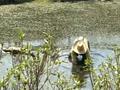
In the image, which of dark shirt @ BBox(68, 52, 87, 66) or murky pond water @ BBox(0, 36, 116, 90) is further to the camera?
dark shirt @ BBox(68, 52, 87, 66)

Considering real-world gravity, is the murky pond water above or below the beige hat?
below

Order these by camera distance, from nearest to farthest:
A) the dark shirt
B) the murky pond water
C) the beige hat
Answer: the murky pond water → the dark shirt → the beige hat

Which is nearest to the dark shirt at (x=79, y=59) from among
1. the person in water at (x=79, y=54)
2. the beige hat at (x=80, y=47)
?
the person in water at (x=79, y=54)

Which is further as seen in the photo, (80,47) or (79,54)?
(80,47)

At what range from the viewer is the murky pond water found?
12800mm

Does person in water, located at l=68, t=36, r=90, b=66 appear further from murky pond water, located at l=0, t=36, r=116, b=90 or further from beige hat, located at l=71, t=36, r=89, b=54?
murky pond water, located at l=0, t=36, r=116, b=90

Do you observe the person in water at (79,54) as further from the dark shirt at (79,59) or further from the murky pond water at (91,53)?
the murky pond water at (91,53)

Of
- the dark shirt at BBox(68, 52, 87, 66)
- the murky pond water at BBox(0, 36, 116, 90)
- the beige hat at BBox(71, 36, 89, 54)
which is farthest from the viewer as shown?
the beige hat at BBox(71, 36, 89, 54)

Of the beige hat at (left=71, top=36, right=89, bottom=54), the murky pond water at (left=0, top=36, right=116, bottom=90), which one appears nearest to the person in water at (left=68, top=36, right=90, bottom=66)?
the beige hat at (left=71, top=36, right=89, bottom=54)

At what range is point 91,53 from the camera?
52.5ft

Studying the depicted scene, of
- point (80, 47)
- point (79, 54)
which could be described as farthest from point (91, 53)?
point (79, 54)

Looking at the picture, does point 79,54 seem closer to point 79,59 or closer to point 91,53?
point 79,59

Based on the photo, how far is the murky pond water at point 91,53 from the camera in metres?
12.8

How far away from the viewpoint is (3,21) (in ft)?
76.8
